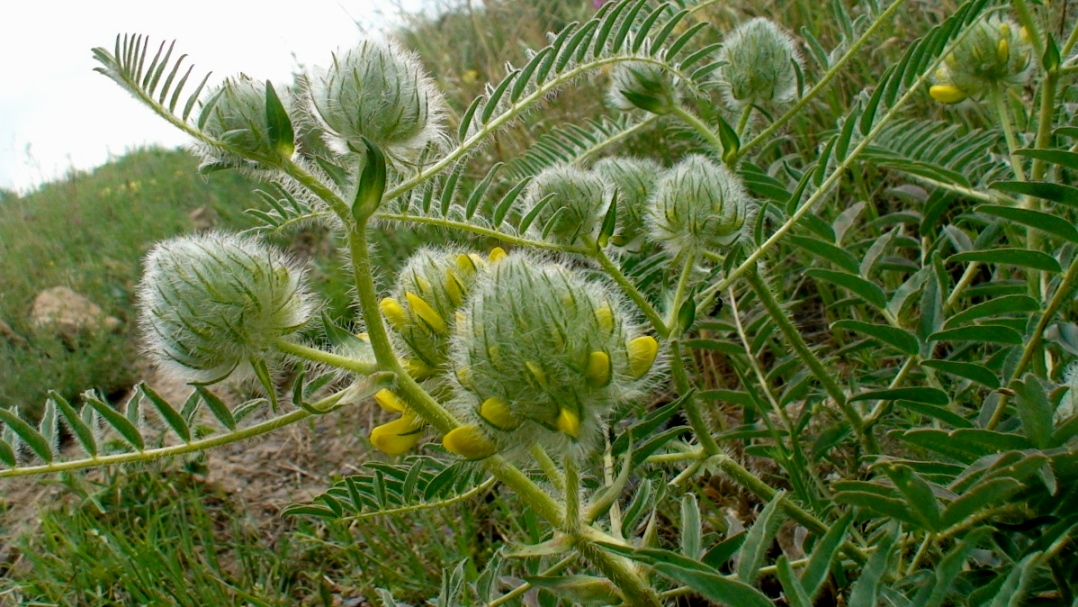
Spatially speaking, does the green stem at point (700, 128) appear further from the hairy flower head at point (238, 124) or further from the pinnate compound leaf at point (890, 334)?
the hairy flower head at point (238, 124)

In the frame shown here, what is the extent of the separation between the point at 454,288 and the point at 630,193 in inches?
20.6

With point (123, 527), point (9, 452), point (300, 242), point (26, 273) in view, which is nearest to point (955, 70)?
point (9, 452)

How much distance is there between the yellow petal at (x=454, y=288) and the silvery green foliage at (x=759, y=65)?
0.81 m

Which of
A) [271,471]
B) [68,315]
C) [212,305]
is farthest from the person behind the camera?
[68,315]

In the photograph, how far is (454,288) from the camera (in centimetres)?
108

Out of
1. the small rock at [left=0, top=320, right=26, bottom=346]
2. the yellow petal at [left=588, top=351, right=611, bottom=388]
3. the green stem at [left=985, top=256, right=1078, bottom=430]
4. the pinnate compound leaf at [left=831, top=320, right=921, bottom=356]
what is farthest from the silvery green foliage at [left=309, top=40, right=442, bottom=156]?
Answer: the small rock at [left=0, top=320, right=26, bottom=346]

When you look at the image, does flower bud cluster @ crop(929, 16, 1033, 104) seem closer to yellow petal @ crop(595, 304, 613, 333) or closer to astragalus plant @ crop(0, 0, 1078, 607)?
astragalus plant @ crop(0, 0, 1078, 607)

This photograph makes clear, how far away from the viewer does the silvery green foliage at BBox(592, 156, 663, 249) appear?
1463 millimetres

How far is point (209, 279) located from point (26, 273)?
531 centimetres

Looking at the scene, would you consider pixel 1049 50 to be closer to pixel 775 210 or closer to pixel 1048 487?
pixel 775 210

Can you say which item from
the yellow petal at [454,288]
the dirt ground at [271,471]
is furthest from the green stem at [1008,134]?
the dirt ground at [271,471]

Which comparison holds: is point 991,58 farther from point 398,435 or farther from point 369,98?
point 398,435

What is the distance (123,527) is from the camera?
262 centimetres

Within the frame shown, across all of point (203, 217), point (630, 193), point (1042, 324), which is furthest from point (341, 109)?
point (203, 217)
